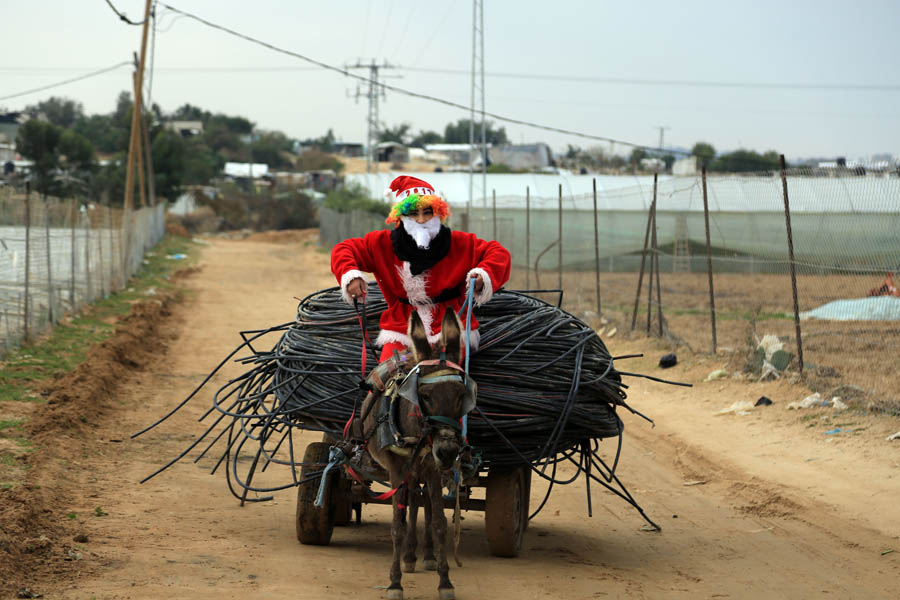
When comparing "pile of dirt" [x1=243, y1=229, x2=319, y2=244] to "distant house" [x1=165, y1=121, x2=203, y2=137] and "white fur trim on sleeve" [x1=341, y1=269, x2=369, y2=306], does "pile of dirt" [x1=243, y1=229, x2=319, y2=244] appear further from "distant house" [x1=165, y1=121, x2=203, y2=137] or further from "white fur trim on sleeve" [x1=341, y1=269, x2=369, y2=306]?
"distant house" [x1=165, y1=121, x2=203, y2=137]

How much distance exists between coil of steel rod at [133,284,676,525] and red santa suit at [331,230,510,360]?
27 centimetres

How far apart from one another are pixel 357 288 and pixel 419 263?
1.55 feet

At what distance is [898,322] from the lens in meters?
11.7

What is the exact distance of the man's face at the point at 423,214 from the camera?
6012 millimetres

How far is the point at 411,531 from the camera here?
224 inches

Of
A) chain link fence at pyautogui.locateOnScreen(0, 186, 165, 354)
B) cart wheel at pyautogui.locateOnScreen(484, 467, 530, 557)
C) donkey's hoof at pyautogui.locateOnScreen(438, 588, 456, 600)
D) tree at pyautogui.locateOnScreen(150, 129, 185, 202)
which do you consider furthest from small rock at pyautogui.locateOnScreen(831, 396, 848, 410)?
tree at pyautogui.locateOnScreen(150, 129, 185, 202)

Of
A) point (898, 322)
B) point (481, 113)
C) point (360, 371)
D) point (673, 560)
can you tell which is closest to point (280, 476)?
point (360, 371)

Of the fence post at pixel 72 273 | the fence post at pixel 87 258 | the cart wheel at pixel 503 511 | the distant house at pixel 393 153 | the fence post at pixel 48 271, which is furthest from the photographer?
the distant house at pixel 393 153


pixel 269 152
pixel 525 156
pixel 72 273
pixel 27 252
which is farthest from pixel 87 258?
pixel 269 152

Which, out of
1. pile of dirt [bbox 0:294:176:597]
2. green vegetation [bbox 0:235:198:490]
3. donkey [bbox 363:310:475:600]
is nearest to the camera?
donkey [bbox 363:310:475:600]

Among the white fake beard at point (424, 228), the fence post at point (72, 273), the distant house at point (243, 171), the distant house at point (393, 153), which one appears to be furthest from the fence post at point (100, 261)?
the distant house at point (393, 153)

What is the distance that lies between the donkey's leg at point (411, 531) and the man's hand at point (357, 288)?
1154 mm

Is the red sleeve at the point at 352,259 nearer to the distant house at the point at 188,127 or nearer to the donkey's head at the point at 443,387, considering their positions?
the donkey's head at the point at 443,387

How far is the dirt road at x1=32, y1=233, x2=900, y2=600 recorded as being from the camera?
18.2ft
